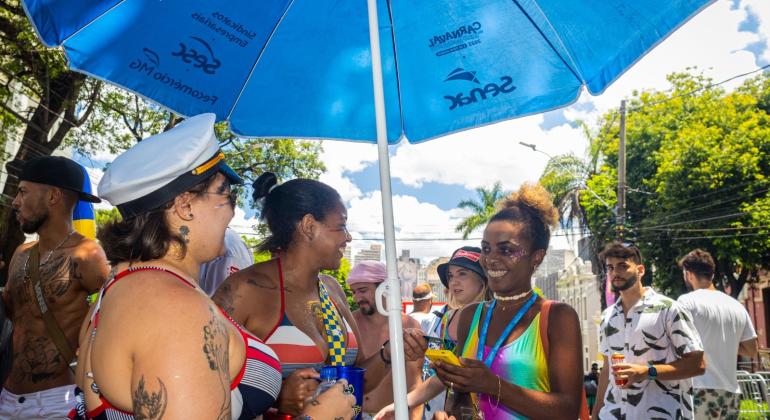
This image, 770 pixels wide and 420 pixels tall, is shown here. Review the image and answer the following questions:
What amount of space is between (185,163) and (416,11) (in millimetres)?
1691

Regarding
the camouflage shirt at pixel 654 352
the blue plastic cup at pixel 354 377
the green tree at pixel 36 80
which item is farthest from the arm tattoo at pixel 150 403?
the green tree at pixel 36 80

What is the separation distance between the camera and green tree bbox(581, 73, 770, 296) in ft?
87.1

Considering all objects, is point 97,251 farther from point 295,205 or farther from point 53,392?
point 295,205

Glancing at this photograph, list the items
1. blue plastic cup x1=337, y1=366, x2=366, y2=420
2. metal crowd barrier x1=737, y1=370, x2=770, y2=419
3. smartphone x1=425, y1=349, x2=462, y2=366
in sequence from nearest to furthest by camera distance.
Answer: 1. blue plastic cup x1=337, y1=366, x2=366, y2=420
2. smartphone x1=425, y1=349, x2=462, y2=366
3. metal crowd barrier x1=737, y1=370, x2=770, y2=419

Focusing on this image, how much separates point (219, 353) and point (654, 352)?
13.9 feet

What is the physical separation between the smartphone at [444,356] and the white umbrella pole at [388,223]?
305 mm

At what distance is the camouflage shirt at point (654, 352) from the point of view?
15.8 feet

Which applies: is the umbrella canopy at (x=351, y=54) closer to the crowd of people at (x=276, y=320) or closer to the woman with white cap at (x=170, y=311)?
the crowd of people at (x=276, y=320)

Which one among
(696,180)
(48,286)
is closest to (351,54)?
(48,286)

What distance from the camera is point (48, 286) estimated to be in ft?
13.8

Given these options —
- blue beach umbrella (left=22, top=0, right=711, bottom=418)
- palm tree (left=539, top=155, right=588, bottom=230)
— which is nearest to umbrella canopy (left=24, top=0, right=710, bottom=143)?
blue beach umbrella (left=22, top=0, right=711, bottom=418)

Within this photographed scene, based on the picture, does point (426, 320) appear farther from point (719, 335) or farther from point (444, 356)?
point (444, 356)

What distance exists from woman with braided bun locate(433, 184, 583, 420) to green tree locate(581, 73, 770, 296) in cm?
2265

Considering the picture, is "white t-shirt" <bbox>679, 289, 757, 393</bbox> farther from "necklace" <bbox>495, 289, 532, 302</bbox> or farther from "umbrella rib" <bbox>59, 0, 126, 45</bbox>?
"umbrella rib" <bbox>59, 0, 126, 45</bbox>
